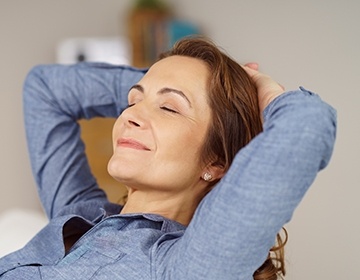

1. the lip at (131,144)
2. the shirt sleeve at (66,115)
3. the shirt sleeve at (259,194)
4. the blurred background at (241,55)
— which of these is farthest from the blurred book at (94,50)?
the shirt sleeve at (259,194)

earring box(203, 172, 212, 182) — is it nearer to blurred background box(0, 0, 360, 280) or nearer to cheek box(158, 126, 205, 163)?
cheek box(158, 126, 205, 163)

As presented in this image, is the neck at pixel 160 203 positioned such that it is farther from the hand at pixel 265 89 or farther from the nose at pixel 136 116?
the hand at pixel 265 89

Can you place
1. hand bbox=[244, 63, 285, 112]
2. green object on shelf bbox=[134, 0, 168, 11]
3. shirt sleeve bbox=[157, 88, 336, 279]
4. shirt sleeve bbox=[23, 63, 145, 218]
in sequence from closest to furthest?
shirt sleeve bbox=[157, 88, 336, 279] → hand bbox=[244, 63, 285, 112] → shirt sleeve bbox=[23, 63, 145, 218] → green object on shelf bbox=[134, 0, 168, 11]

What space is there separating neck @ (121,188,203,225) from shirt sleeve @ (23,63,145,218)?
1.01 feet

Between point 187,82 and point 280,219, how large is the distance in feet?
1.50

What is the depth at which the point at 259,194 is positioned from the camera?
949mm

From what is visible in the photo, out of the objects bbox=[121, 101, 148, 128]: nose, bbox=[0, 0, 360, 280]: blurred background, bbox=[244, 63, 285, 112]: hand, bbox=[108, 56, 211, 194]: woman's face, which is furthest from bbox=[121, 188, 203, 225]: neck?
bbox=[0, 0, 360, 280]: blurred background

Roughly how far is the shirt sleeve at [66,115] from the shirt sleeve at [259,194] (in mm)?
689

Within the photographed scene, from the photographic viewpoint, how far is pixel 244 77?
1369 millimetres

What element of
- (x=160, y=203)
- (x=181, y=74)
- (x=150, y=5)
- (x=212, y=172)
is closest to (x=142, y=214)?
(x=160, y=203)

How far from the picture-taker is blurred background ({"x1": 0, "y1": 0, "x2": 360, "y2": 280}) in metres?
1.65

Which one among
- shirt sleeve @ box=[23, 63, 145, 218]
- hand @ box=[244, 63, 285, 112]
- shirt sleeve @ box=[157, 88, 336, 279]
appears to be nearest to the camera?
shirt sleeve @ box=[157, 88, 336, 279]

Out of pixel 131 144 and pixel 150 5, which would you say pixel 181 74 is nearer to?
pixel 131 144

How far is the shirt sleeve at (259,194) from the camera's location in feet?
3.12
